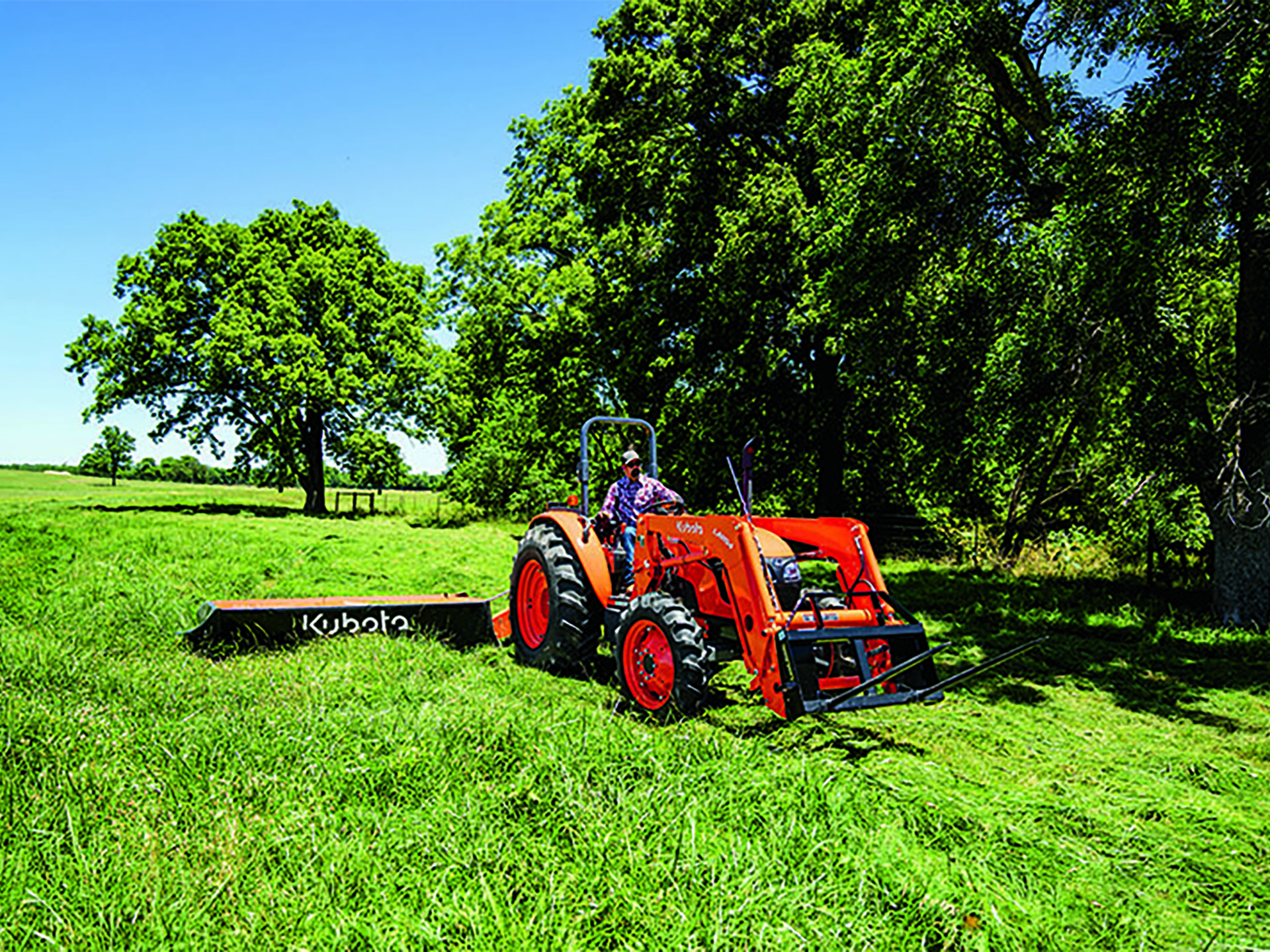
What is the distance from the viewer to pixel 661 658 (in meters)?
5.15

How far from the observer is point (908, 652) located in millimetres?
4883

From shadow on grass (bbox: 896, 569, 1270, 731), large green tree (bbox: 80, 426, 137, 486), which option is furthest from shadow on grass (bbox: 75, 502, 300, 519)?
large green tree (bbox: 80, 426, 137, 486)

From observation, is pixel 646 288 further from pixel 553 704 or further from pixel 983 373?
pixel 553 704

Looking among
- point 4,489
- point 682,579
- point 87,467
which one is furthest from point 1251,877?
point 87,467

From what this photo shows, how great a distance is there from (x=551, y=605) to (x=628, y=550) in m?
0.74

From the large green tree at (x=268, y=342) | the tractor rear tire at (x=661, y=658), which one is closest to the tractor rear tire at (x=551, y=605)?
the tractor rear tire at (x=661, y=658)

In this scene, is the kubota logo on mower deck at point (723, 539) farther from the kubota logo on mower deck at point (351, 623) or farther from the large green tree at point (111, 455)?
the large green tree at point (111, 455)

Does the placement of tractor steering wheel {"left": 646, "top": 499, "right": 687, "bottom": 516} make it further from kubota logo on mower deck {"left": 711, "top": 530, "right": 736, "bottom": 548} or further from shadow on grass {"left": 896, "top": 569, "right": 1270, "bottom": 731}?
shadow on grass {"left": 896, "top": 569, "right": 1270, "bottom": 731}

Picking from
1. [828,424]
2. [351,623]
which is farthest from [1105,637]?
[351,623]

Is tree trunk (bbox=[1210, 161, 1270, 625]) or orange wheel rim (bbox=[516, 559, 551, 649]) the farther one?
tree trunk (bbox=[1210, 161, 1270, 625])

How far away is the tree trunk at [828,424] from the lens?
15.3 metres

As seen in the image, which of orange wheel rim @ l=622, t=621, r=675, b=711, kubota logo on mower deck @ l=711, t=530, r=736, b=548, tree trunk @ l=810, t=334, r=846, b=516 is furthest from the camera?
tree trunk @ l=810, t=334, r=846, b=516

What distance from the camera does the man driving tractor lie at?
630 centimetres

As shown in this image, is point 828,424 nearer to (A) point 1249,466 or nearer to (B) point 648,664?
(A) point 1249,466
